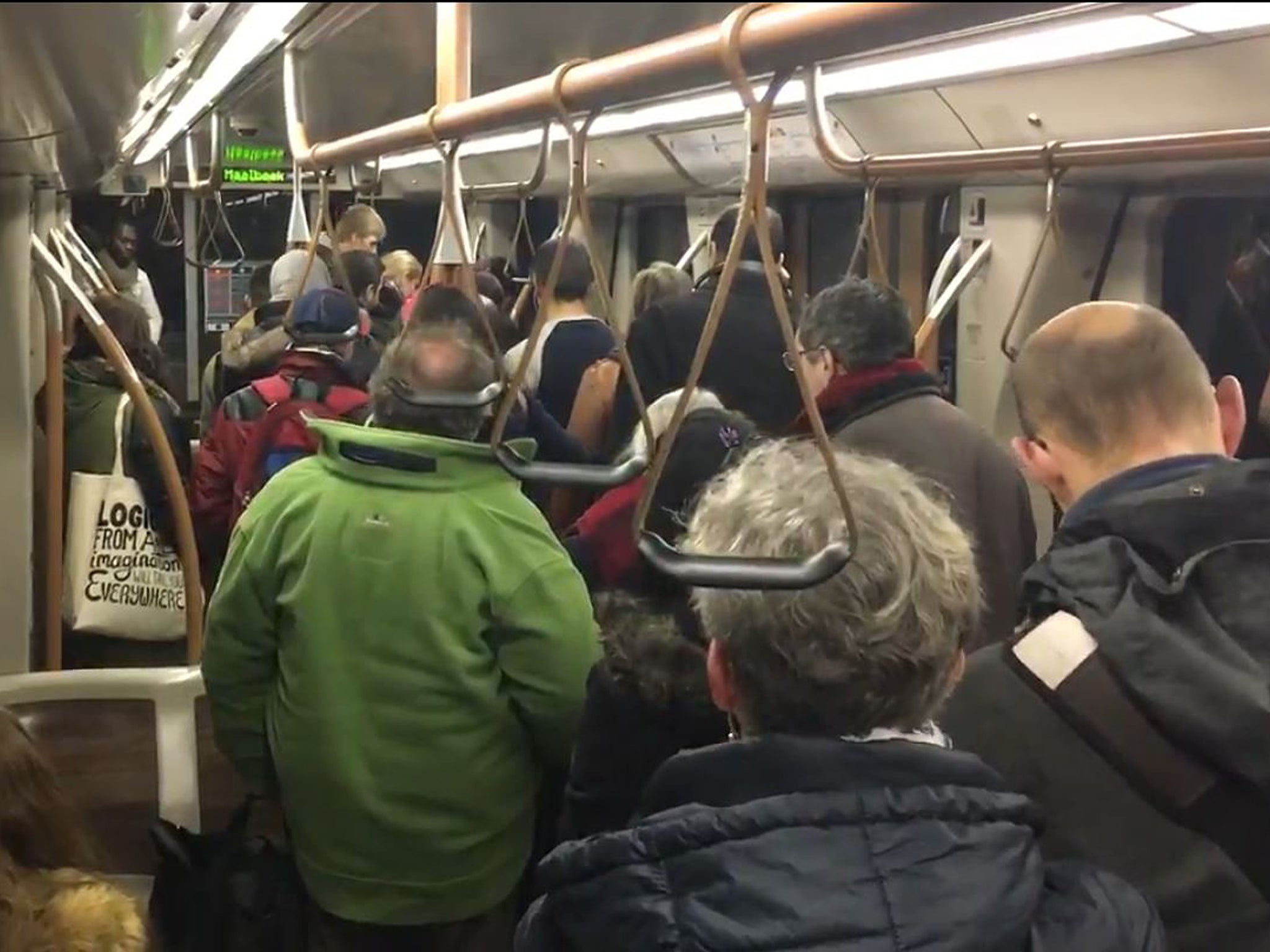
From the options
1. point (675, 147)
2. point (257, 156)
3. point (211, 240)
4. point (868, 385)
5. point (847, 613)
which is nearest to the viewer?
point (847, 613)

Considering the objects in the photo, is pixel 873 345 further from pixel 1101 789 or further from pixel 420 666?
pixel 1101 789

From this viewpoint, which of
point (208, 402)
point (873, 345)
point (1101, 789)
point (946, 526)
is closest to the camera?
point (946, 526)

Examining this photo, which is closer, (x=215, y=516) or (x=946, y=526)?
(x=946, y=526)

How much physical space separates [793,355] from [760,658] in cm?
26

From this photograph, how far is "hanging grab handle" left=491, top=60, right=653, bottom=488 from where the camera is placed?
1.48 meters

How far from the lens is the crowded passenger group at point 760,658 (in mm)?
1154

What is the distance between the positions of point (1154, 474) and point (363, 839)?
4.54 ft

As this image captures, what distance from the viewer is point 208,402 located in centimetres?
448

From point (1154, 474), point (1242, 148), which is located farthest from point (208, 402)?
point (1154, 474)

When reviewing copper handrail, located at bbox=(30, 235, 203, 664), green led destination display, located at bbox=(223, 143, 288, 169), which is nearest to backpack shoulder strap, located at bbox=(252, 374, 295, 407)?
copper handrail, located at bbox=(30, 235, 203, 664)

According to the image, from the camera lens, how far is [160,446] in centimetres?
305

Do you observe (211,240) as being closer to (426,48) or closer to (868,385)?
(868,385)

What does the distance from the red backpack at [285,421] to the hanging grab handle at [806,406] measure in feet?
7.09

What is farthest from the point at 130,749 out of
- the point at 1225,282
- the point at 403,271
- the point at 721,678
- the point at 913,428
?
the point at 403,271
